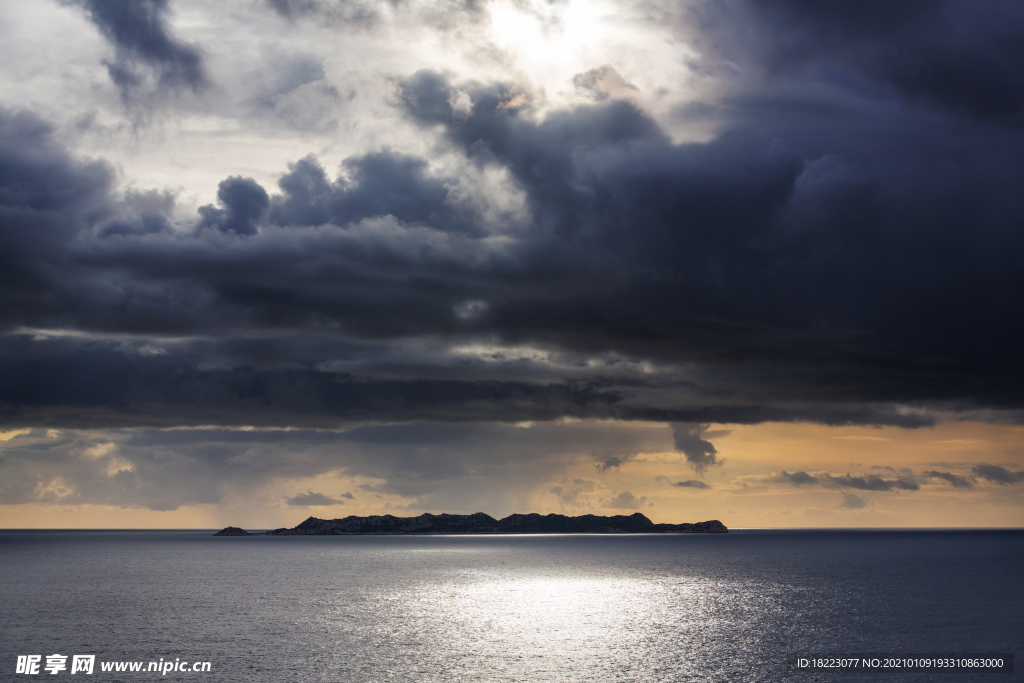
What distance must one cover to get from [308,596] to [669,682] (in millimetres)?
98575

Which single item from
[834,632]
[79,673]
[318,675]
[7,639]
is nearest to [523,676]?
[318,675]

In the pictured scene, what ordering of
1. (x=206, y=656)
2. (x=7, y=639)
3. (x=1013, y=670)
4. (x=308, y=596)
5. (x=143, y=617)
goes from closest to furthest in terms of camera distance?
1. (x=1013, y=670)
2. (x=206, y=656)
3. (x=7, y=639)
4. (x=143, y=617)
5. (x=308, y=596)

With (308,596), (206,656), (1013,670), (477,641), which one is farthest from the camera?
(308,596)

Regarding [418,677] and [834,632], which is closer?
[418,677]

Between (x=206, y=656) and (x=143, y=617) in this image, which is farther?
(x=143, y=617)

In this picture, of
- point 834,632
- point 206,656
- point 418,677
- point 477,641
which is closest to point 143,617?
point 206,656

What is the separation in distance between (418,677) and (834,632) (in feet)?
201

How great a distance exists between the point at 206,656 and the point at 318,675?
1676 cm

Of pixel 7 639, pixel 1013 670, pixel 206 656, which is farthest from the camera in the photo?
pixel 7 639

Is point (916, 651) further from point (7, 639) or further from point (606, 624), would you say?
point (7, 639)

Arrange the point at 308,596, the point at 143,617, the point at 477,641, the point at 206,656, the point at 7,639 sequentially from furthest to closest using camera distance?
the point at 308,596 → the point at 143,617 → the point at 477,641 → the point at 7,639 → the point at 206,656

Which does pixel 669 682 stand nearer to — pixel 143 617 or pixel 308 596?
pixel 143 617

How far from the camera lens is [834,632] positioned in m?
109

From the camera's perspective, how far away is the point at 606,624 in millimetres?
121000
